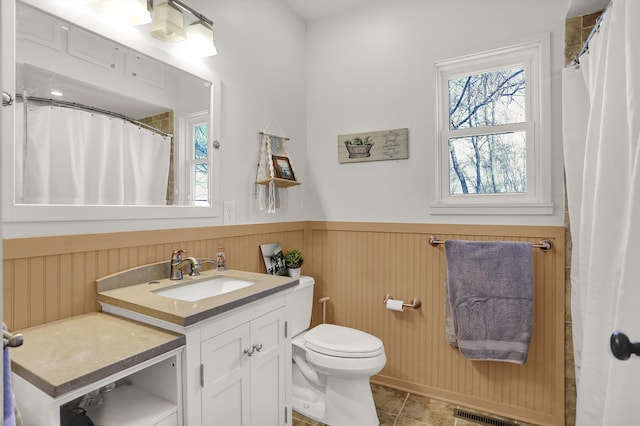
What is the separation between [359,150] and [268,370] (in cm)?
158

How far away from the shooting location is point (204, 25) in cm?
183

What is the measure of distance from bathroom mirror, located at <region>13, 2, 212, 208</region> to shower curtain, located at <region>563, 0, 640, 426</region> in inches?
67.6

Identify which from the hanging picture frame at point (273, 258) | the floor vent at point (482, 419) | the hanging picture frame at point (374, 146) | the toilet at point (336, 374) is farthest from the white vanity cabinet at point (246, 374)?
the hanging picture frame at point (374, 146)

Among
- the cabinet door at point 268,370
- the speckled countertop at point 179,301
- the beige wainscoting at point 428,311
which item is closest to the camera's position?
the speckled countertop at point 179,301

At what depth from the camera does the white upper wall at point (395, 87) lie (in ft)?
6.92

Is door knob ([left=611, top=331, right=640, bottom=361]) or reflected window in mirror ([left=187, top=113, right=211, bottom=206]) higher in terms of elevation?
reflected window in mirror ([left=187, top=113, right=211, bottom=206])

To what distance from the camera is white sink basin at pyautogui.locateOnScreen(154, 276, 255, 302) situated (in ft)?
5.46

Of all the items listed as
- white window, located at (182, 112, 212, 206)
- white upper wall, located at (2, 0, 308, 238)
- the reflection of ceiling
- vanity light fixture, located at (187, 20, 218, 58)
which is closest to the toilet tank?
white upper wall, located at (2, 0, 308, 238)

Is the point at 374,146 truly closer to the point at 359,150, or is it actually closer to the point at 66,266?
the point at 359,150

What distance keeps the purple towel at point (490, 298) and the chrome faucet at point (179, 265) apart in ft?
4.66

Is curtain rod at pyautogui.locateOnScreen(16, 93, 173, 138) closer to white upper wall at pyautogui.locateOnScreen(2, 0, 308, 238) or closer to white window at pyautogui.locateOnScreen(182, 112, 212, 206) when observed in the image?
white window at pyautogui.locateOnScreen(182, 112, 212, 206)

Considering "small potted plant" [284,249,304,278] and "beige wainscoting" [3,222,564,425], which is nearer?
"beige wainscoting" [3,222,564,425]

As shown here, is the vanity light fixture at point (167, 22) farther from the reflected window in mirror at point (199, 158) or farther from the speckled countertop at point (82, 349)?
the speckled countertop at point (82, 349)

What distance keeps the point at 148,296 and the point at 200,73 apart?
1.17 m
